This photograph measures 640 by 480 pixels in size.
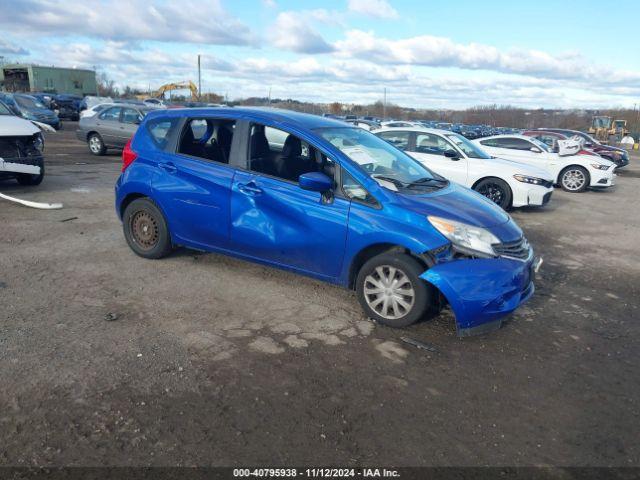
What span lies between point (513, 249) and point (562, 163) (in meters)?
11.0

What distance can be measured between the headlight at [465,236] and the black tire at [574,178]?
11.3m

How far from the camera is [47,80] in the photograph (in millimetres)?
62000

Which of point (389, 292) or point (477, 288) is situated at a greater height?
point (477, 288)

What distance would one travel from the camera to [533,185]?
389 inches

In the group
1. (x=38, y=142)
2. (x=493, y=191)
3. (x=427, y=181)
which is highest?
(x=427, y=181)

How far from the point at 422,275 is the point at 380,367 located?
32.2 inches

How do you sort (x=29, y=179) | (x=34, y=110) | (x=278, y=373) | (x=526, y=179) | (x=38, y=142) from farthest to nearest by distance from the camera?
(x=34, y=110) < (x=526, y=179) < (x=29, y=179) < (x=38, y=142) < (x=278, y=373)

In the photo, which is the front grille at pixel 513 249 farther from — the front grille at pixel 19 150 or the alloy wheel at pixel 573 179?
the alloy wheel at pixel 573 179

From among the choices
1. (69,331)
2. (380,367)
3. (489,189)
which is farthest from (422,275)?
(489,189)

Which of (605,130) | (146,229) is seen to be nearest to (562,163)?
(146,229)

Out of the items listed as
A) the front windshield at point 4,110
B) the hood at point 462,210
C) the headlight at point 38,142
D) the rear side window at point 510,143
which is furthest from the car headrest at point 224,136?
the rear side window at point 510,143

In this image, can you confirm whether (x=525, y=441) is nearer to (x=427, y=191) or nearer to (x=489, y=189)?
(x=427, y=191)

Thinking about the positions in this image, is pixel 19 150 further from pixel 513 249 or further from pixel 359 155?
pixel 513 249

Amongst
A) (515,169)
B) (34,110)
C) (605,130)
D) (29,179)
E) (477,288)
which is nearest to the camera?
(477,288)
